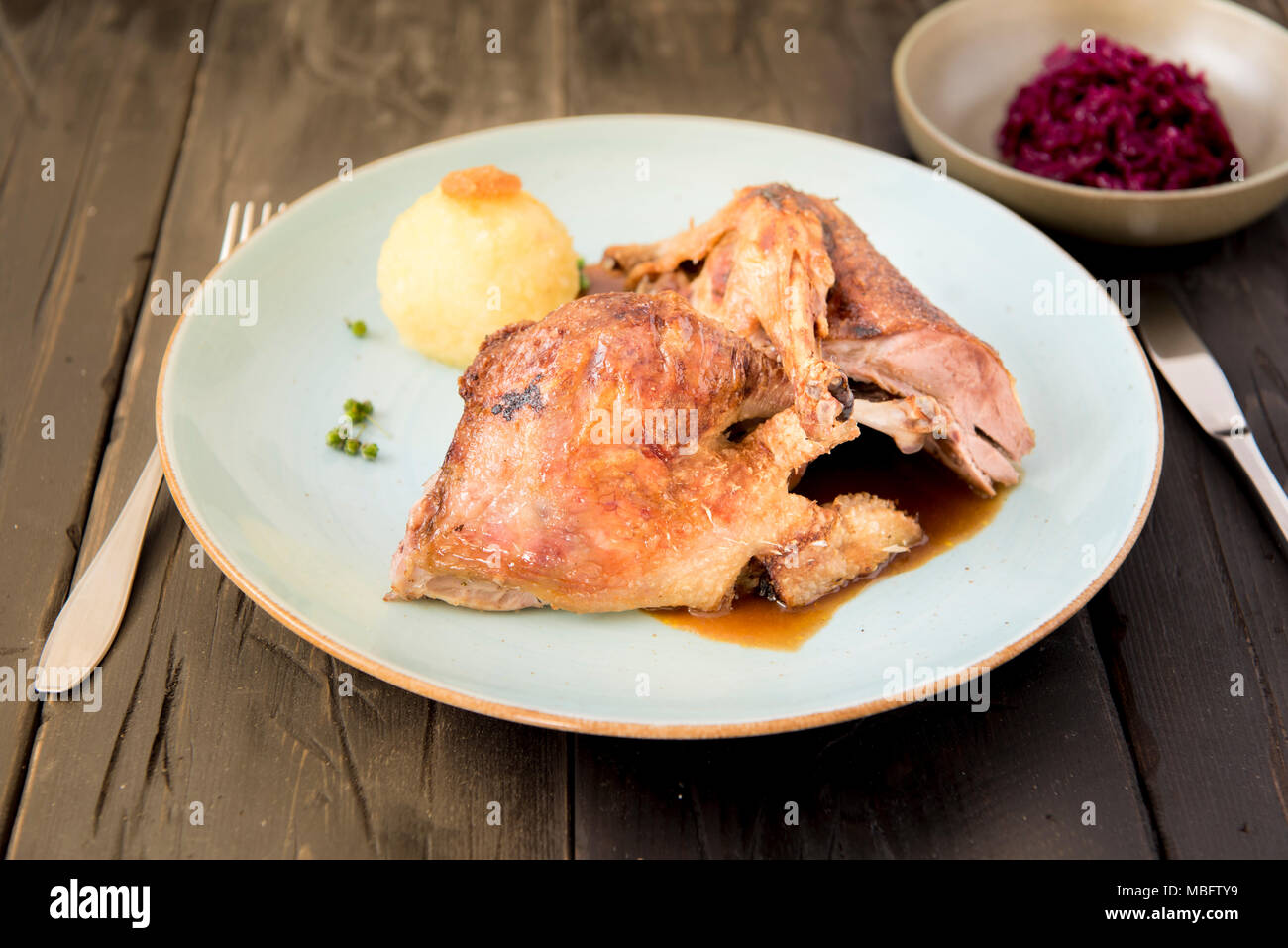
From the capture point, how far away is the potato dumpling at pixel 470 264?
367 centimetres

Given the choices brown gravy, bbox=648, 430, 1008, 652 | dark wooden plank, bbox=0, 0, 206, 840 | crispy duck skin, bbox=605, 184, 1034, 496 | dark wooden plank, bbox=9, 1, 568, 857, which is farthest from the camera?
dark wooden plank, bbox=0, 0, 206, 840

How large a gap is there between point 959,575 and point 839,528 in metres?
0.37

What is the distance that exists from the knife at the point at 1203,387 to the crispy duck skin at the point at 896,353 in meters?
0.87

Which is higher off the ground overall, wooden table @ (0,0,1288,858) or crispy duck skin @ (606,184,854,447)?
crispy duck skin @ (606,184,854,447)

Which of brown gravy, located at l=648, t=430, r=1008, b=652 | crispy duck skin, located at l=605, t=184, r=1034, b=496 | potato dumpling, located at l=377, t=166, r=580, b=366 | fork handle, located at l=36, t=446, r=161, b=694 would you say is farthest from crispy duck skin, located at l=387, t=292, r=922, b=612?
fork handle, located at l=36, t=446, r=161, b=694

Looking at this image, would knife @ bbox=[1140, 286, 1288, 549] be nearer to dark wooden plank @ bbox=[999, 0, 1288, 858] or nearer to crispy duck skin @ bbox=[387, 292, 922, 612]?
dark wooden plank @ bbox=[999, 0, 1288, 858]

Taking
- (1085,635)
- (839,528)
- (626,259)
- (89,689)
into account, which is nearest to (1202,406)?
(1085,635)

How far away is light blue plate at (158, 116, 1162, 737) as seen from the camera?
2.68m

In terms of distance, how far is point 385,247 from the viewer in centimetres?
385

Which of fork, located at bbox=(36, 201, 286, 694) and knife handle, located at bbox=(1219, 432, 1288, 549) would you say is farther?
knife handle, located at bbox=(1219, 432, 1288, 549)

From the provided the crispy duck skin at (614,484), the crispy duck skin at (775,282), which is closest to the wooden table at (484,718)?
the crispy duck skin at (614,484)

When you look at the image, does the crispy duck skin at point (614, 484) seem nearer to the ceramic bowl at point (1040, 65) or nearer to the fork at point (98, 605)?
the fork at point (98, 605)

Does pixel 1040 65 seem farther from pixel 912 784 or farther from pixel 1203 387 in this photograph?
pixel 912 784

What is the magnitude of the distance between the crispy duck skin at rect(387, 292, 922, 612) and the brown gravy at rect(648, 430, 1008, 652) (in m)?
0.05
